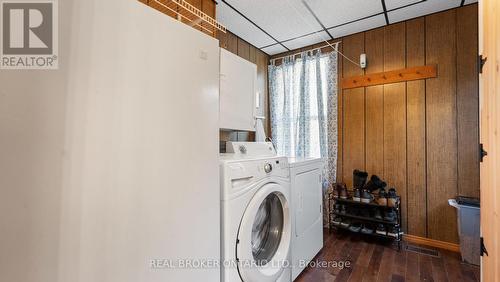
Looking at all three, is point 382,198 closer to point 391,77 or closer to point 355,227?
point 355,227

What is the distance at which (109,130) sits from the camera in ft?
2.23

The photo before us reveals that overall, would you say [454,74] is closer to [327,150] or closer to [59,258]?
[327,150]

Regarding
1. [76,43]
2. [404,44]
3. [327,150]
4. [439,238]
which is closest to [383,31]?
[404,44]

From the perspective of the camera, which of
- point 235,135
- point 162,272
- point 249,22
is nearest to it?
point 162,272

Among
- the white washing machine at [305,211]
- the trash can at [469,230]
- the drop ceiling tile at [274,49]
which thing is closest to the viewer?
the white washing machine at [305,211]

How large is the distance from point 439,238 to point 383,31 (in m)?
2.30

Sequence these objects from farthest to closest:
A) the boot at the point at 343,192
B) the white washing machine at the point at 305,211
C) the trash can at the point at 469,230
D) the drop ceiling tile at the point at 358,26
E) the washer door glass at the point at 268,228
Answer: the boot at the point at 343,192
the drop ceiling tile at the point at 358,26
the trash can at the point at 469,230
the white washing machine at the point at 305,211
the washer door glass at the point at 268,228

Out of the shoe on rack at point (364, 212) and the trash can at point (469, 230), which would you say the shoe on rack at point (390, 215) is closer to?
the shoe on rack at point (364, 212)

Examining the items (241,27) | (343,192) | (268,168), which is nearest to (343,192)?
(343,192)

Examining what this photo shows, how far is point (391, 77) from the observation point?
255 cm

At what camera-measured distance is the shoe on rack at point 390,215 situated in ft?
7.56

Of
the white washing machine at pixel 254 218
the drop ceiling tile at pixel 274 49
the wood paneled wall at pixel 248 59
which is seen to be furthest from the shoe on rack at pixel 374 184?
the drop ceiling tile at pixel 274 49

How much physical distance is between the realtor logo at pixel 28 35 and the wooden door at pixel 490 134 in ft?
4.90

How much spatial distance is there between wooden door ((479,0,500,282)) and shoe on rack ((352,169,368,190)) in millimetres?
1415
